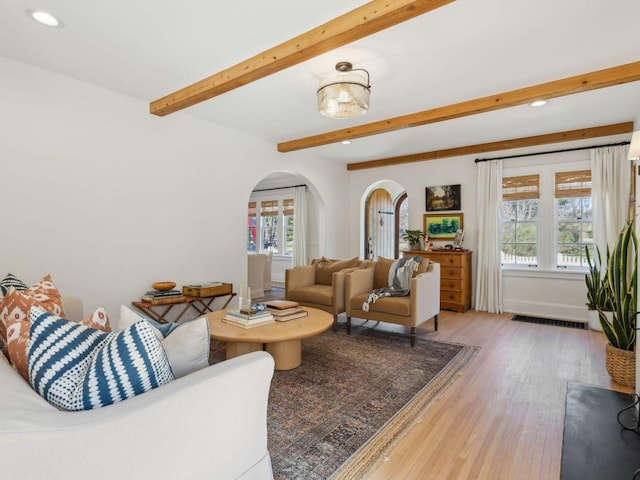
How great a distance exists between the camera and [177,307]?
4109mm

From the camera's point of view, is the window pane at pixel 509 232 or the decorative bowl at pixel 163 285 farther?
the window pane at pixel 509 232

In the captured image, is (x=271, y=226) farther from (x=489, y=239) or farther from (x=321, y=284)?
(x=489, y=239)

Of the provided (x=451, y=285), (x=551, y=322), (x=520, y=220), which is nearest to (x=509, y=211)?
(x=520, y=220)

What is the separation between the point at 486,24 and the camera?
228 cm

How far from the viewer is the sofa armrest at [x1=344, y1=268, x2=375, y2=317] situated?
4121 mm

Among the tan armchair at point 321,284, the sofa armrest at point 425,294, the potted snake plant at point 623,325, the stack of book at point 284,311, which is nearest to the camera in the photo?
the potted snake plant at point 623,325

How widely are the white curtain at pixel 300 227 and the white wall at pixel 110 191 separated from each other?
334 cm

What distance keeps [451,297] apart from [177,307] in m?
3.86

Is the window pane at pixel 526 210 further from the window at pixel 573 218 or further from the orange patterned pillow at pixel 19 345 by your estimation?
the orange patterned pillow at pixel 19 345

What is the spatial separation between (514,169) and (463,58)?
316 cm

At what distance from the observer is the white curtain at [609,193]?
173 inches

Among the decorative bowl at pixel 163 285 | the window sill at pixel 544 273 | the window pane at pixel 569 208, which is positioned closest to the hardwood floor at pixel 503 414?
the window sill at pixel 544 273

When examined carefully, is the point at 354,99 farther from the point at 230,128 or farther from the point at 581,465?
the point at 581,465

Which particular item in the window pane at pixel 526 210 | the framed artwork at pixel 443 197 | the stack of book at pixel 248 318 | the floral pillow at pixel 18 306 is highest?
the framed artwork at pixel 443 197
